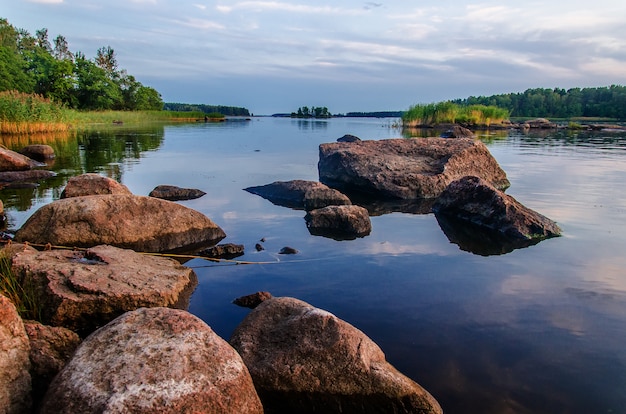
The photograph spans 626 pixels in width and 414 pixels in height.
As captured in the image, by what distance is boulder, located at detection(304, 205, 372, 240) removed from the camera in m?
8.69

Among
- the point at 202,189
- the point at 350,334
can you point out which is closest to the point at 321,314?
the point at 350,334

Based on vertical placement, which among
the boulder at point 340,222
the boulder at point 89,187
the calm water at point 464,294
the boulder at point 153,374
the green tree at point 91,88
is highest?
the green tree at point 91,88

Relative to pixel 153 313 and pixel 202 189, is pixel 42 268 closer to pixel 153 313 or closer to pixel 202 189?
pixel 153 313

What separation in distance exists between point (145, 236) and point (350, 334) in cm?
476

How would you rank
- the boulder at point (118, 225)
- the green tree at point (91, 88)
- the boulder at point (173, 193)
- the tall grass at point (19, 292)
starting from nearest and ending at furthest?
the tall grass at point (19, 292), the boulder at point (118, 225), the boulder at point (173, 193), the green tree at point (91, 88)

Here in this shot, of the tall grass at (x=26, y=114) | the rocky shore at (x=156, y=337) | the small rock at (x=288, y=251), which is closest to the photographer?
the rocky shore at (x=156, y=337)

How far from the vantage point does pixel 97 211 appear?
7.23 m

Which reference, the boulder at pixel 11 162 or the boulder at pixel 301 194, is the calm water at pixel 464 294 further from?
the boulder at pixel 11 162

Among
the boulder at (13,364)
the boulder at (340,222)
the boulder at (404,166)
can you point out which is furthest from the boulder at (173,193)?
the boulder at (13,364)

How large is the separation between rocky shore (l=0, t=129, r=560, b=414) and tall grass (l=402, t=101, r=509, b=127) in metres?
44.3

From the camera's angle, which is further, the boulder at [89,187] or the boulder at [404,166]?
the boulder at [404,166]

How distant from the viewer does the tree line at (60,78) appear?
56594 mm

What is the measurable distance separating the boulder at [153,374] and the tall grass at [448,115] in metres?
50.4

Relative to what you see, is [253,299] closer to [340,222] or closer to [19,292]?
[19,292]
